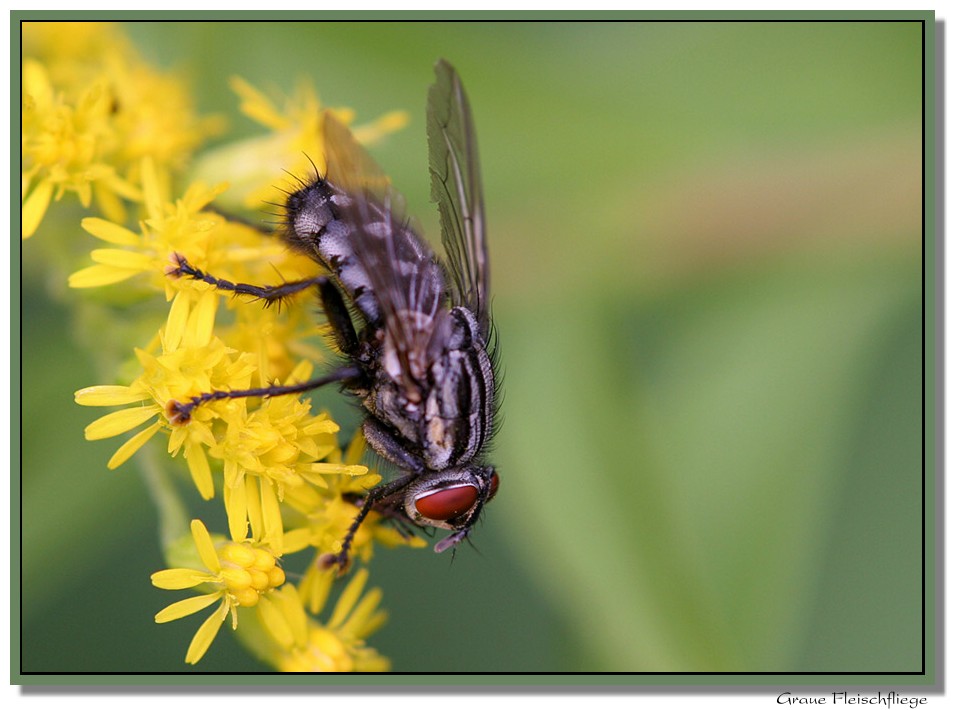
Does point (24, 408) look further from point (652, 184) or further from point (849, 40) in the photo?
point (849, 40)

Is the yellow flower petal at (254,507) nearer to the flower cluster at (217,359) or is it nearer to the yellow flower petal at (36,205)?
the flower cluster at (217,359)

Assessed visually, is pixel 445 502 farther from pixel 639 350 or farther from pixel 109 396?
pixel 639 350

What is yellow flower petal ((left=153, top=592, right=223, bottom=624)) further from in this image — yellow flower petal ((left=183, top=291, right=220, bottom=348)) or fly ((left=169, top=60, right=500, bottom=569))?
yellow flower petal ((left=183, top=291, right=220, bottom=348))

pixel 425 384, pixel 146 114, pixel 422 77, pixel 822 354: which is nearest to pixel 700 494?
pixel 822 354

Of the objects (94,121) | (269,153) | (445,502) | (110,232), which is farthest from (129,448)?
(269,153)

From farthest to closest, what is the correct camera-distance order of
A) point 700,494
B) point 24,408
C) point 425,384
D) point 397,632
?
point 397,632 < point 700,494 < point 24,408 < point 425,384

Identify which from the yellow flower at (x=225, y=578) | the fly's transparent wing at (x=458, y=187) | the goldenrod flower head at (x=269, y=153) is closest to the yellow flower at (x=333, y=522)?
the yellow flower at (x=225, y=578)
